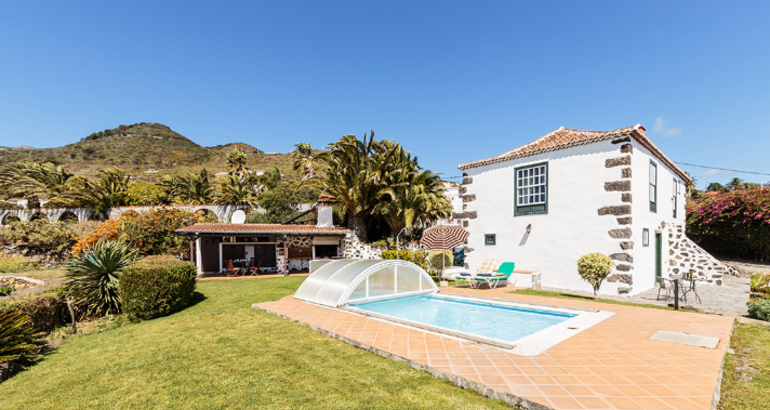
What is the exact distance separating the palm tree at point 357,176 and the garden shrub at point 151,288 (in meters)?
12.5

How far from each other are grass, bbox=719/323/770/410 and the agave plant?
1341 cm

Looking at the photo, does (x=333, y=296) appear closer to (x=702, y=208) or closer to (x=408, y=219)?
(x=408, y=219)

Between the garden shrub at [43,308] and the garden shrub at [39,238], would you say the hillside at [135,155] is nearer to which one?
the garden shrub at [39,238]

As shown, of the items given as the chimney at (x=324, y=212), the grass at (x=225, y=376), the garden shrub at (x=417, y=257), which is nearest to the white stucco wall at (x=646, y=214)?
the garden shrub at (x=417, y=257)

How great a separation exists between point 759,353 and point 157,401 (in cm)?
913

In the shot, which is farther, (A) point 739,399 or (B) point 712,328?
(B) point 712,328

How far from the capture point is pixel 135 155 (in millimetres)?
71812

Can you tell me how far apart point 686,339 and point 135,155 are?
88.3 m

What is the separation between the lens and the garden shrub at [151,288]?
929cm

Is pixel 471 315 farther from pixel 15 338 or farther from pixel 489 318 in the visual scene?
pixel 15 338

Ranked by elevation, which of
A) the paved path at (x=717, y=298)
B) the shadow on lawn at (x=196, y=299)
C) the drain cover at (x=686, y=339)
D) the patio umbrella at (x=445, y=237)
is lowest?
the shadow on lawn at (x=196, y=299)

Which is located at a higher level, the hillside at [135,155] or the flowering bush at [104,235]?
the hillside at [135,155]

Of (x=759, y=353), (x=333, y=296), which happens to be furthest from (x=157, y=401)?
(x=759, y=353)

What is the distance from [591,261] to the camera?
10711 mm
